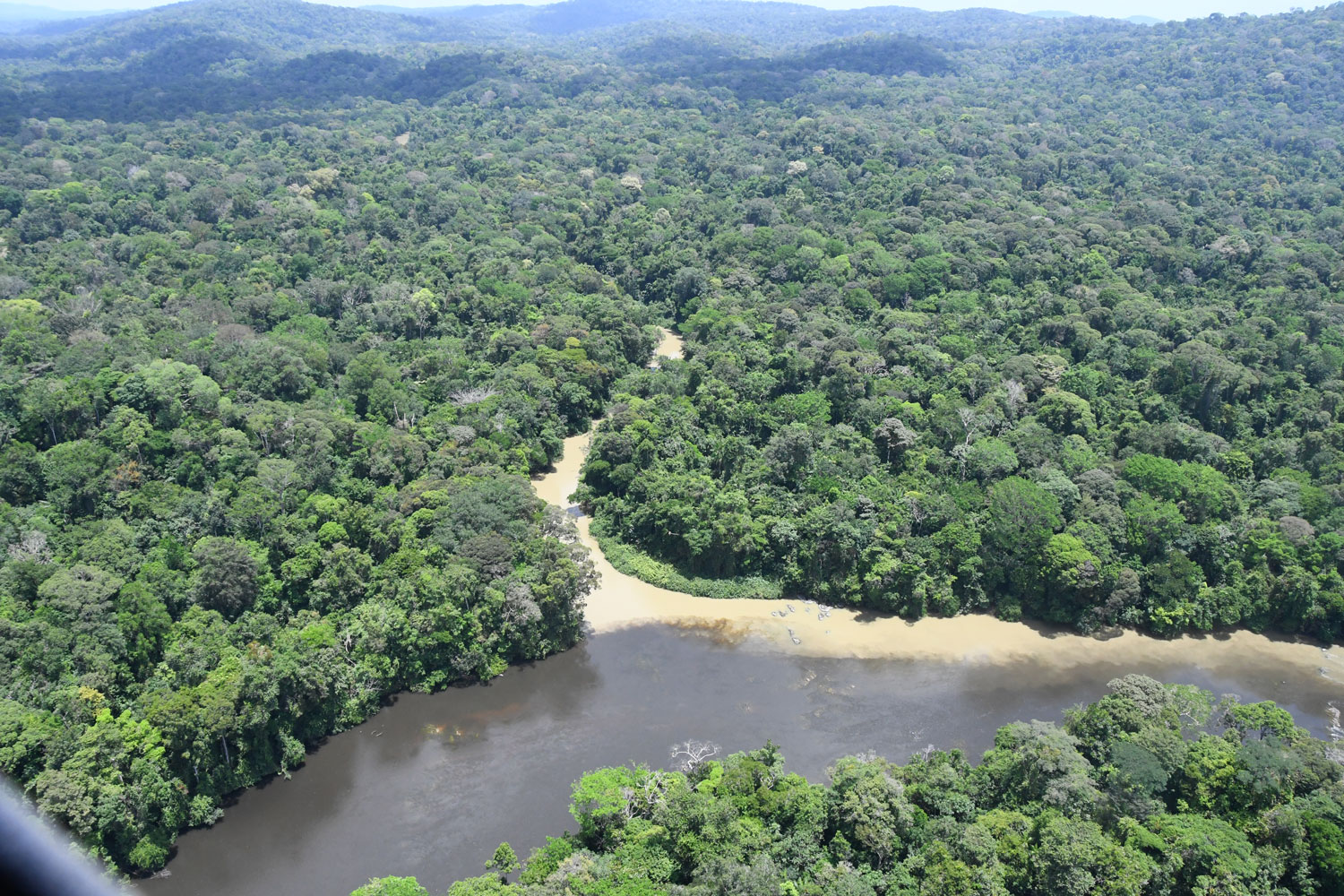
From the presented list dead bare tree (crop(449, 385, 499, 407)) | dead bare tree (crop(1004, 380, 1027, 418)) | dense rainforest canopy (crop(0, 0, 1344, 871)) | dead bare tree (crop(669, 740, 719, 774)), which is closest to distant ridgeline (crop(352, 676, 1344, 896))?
dead bare tree (crop(669, 740, 719, 774))

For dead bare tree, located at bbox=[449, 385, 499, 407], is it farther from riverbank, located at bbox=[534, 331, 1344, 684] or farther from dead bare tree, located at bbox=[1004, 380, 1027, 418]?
dead bare tree, located at bbox=[1004, 380, 1027, 418]

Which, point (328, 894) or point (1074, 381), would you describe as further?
point (1074, 381)

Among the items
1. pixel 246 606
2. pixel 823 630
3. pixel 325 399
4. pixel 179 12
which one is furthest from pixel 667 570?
pixel 179 12

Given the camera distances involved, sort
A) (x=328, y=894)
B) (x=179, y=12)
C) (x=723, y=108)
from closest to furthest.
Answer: (x=328, y=894) → (x=723, y=108) → (x=179, y=12)

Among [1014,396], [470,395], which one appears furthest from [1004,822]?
[470,395]

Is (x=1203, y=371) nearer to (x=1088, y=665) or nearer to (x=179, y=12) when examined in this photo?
(x=1088, y=665)
